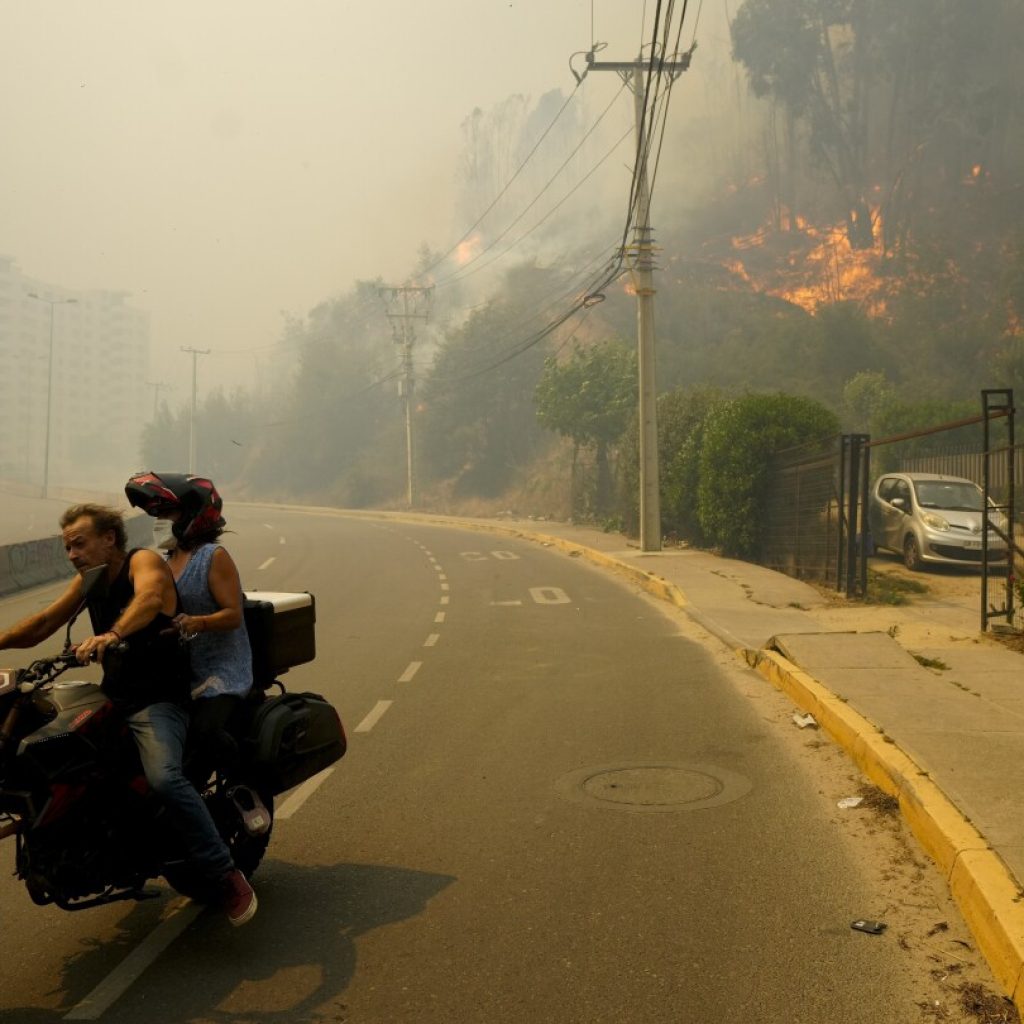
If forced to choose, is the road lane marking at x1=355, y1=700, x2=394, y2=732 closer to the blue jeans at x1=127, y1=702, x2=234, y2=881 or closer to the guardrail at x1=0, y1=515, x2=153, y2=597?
the blue jeans at x1=127, y1=702, x2=234, y2=881

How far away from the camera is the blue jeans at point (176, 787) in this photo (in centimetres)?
433

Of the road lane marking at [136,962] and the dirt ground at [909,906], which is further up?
the dirt ground at [909,906]

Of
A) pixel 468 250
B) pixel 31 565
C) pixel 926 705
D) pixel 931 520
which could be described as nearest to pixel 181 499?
pixel 926 705

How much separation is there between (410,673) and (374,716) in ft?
7.19

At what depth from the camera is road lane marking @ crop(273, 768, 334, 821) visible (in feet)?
21.6

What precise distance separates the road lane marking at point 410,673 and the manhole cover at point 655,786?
3975 millimetres

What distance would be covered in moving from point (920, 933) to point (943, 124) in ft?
310

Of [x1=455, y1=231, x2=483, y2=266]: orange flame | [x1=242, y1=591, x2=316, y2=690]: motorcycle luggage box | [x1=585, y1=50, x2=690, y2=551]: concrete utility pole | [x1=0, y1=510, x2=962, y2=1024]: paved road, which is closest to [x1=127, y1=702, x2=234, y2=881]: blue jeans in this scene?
[x1=0, y1=510, x2=962, y2=1024]: paved road

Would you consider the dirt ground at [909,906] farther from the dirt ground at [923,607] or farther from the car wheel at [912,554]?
the car wheel at [912,554]

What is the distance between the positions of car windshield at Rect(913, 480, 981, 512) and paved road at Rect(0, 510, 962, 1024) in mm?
12350

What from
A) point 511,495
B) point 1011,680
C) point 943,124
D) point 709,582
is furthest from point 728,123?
point 1011,680

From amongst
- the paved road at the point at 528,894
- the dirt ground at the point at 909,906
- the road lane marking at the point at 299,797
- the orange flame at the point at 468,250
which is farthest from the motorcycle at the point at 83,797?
the orange flame at the point at 468,250

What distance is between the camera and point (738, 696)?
10180 mm

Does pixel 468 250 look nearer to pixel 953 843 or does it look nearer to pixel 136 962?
pixel 953 843
